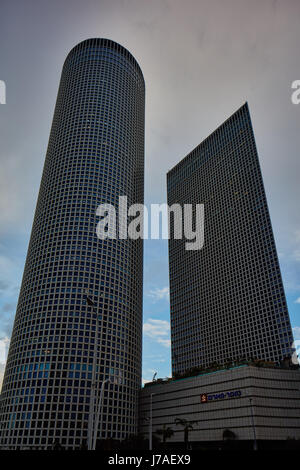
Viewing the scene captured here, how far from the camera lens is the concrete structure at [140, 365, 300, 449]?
95.4 m

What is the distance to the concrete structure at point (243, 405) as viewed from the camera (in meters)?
95.4

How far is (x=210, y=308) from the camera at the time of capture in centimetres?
19800

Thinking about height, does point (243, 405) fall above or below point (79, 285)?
below

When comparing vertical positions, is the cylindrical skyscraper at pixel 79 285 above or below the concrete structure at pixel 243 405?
above

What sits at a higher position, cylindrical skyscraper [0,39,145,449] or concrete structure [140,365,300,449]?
cylindrical skyscraper [0,39,145,449]

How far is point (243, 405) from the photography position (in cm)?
9794

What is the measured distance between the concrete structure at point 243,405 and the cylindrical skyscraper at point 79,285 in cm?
2933

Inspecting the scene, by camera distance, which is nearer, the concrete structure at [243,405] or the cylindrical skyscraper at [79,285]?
the concrete structure at [243,405]

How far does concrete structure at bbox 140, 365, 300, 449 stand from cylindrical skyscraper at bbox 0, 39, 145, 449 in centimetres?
2933

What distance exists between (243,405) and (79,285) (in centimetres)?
6834

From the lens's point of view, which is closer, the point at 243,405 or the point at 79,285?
the point at 243,405

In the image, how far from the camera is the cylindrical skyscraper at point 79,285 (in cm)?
11550

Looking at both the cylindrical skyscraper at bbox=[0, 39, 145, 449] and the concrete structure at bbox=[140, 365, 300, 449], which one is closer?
the concrete structure at bbox=[140, 365, 300, 449]
